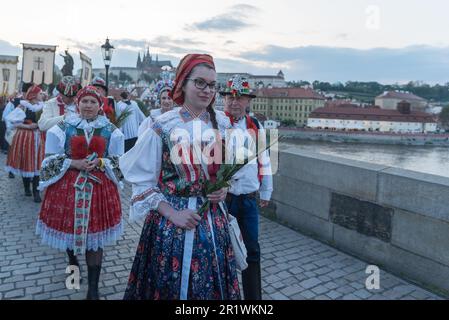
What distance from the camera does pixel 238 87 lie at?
11.4ft

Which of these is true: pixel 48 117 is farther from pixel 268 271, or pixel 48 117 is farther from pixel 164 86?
pixel 268 271

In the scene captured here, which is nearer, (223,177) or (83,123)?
(223,177)

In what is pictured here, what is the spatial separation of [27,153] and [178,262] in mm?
6184

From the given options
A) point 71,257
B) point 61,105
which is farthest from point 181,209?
point 61,105

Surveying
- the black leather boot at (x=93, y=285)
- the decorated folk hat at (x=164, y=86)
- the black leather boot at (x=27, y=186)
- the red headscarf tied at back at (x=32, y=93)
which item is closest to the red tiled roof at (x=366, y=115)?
the red headscarf tied at back at (x=32, y=93)

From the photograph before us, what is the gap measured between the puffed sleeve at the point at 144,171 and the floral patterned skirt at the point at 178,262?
0.32 ft

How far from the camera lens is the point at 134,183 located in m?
2.28

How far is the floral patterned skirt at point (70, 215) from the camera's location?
11.6ft

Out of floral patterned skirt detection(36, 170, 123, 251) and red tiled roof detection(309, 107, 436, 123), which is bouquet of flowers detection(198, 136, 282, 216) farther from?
→ red tiled roof detection(309, 107, 436, 123)

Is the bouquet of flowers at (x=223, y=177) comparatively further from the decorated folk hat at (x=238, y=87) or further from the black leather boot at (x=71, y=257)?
the black leather boot at (x=71, y=257)

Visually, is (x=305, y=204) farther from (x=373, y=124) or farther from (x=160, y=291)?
(x=373, y=124)

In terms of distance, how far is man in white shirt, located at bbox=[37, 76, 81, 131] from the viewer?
→ 511 centimetres

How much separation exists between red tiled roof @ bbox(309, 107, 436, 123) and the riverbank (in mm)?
6187
